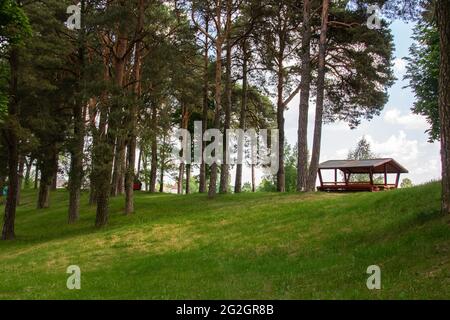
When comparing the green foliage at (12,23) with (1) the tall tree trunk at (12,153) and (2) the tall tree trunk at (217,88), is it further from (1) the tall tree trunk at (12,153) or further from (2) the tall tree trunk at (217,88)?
(2) the tall tree trunk at (217,88)

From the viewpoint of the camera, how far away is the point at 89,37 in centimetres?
2330

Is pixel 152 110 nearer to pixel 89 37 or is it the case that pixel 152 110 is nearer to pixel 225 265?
pixel 89 37

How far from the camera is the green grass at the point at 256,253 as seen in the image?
907cm

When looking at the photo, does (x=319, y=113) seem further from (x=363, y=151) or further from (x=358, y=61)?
(x=363, y=151)

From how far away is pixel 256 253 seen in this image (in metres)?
13.3

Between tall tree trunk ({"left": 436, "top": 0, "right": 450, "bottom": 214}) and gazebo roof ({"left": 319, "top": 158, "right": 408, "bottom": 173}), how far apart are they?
50.4 feet

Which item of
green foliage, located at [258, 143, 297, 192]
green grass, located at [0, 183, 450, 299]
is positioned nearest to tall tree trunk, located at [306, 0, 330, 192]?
green grass, located at [0, 183, 450, 299]

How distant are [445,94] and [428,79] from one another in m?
20.3

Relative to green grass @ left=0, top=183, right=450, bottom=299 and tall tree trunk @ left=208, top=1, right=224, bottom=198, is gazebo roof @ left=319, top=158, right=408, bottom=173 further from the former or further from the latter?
tall tree trunk @ left=208, top=1, right=224, bottom=198

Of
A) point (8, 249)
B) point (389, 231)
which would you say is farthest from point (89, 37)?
point (389, 231)

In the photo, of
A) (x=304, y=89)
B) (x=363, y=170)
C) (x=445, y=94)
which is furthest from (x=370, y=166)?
(x=445, y=94)

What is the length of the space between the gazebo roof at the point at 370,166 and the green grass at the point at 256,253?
6.04m

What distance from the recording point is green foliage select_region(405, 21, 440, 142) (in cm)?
2747
